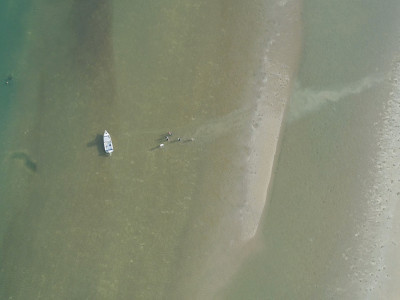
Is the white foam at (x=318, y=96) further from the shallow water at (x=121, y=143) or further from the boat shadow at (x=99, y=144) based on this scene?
the boat shadow at (x=99, y=144)

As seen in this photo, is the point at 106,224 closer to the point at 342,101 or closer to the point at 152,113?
the point at 152,113

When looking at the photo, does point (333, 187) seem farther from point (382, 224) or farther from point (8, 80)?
point (8, 80)

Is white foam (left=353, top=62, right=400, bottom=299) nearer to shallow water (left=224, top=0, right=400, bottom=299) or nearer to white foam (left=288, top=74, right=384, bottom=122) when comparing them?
shallow water (left=224, top=0, right=400, bottom=299)

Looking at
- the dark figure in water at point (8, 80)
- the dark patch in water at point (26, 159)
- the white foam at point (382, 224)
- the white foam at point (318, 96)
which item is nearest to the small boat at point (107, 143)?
the dark patch in water at point (26, 159)

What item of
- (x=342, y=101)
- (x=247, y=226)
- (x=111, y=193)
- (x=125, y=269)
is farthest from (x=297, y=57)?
(x=125, y=269)

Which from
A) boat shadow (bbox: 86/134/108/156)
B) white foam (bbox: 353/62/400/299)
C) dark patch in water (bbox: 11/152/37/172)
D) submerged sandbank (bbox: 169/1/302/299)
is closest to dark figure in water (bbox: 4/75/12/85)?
dark patch in water (bbox: 11/152/37/172)

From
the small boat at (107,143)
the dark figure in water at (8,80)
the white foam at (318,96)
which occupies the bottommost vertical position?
the white foam at (318,96)

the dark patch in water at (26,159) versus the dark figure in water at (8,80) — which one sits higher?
the dark figure in water at (8,80)
